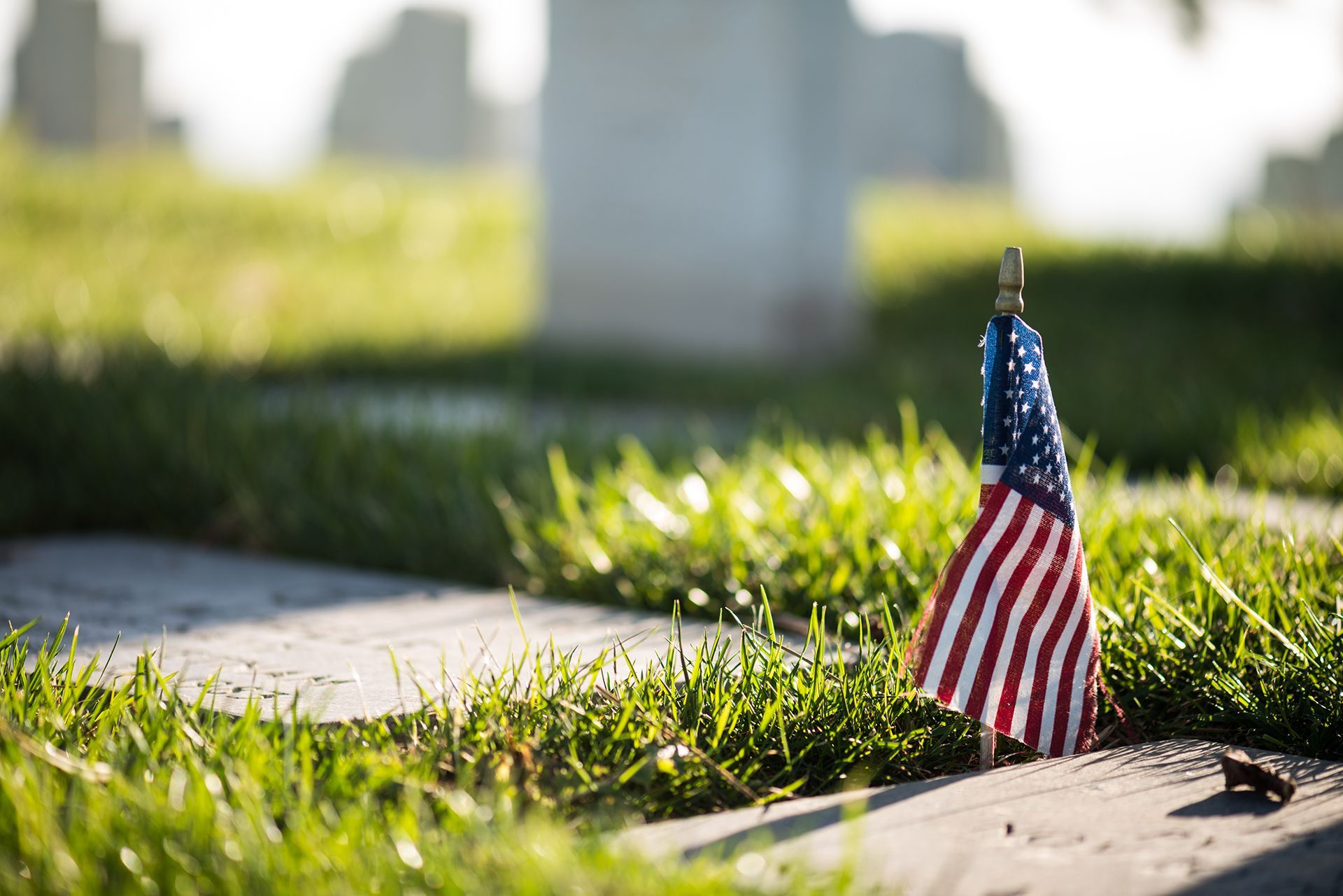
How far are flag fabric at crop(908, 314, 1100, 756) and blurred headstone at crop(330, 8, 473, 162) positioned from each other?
97567mm

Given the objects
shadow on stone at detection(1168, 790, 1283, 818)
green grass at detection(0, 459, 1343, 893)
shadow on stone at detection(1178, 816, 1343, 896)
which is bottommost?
shadow on stone at detection(1168, 790, 1283, 818)

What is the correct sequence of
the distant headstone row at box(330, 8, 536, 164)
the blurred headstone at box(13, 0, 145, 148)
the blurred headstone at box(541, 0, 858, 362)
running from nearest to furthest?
the blurred headstone at box(541, 0, 858, 362)
the blurred headstone at box(13, 0, 145, 148)
the distant headstone row at box(330, 8, 536, 164)

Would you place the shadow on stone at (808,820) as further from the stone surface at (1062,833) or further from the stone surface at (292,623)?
the stone surface at (292,623)

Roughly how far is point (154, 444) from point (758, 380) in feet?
10.2

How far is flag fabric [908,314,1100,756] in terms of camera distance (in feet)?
6.40

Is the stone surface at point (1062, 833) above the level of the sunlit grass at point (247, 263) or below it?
below

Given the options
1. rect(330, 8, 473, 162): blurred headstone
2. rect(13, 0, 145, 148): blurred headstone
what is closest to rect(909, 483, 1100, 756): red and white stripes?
rect(13, 0, 145, 148): blurred headstone

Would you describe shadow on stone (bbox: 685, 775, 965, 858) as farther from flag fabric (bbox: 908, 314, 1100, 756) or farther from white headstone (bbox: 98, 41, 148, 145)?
white headstone (bbox: 98, 41, 148, 145)

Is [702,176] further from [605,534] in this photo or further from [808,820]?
[808,820]

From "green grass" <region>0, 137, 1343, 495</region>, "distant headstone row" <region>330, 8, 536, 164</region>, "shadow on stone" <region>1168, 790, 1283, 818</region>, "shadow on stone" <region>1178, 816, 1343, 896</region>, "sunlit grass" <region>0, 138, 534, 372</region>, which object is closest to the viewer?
"shadow on stone" <region>1178, 816, 1343, 896</region>

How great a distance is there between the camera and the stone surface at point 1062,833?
5.07 ft

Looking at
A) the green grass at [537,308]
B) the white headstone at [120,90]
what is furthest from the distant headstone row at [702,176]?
the white headstone at [120,90]

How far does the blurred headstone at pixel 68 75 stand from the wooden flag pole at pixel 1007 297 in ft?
111

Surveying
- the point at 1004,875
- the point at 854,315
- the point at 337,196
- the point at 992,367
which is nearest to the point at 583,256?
the point at 854,315
